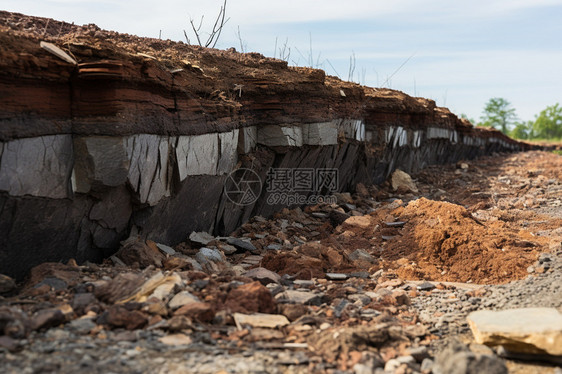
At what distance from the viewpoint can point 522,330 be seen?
148 inches

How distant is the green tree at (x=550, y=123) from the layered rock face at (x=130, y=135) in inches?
2308

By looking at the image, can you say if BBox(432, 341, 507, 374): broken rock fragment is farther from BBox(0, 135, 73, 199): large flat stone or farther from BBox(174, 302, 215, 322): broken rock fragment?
BBox(0, 135, 73, 199): large flat stone

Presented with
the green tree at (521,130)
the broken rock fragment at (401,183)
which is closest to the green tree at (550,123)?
the green tree at (521,130)

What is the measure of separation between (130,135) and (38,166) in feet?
3.11

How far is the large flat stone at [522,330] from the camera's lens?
3.68m

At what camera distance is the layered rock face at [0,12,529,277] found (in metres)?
4.64

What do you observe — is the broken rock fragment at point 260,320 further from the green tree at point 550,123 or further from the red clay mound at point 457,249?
the green tree at point 550,123

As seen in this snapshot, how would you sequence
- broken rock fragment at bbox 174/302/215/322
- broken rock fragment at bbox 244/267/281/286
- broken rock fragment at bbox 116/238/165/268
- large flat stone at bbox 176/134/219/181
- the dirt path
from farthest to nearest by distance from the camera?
large flat stone at bbox 176/134/219/181
broken rock fragment at bbox 116/238/165/268
broken rock fragment at bbox 244/267/281/286
broken rock fragment at bbox 174/302/215/322
the dirt path

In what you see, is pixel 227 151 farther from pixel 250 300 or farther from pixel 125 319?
pixel 125 319

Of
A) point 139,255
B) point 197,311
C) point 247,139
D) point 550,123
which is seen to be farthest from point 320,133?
A: point 550,123

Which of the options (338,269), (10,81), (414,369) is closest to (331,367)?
(414,369)

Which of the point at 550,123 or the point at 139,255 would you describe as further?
the point at 550,123
